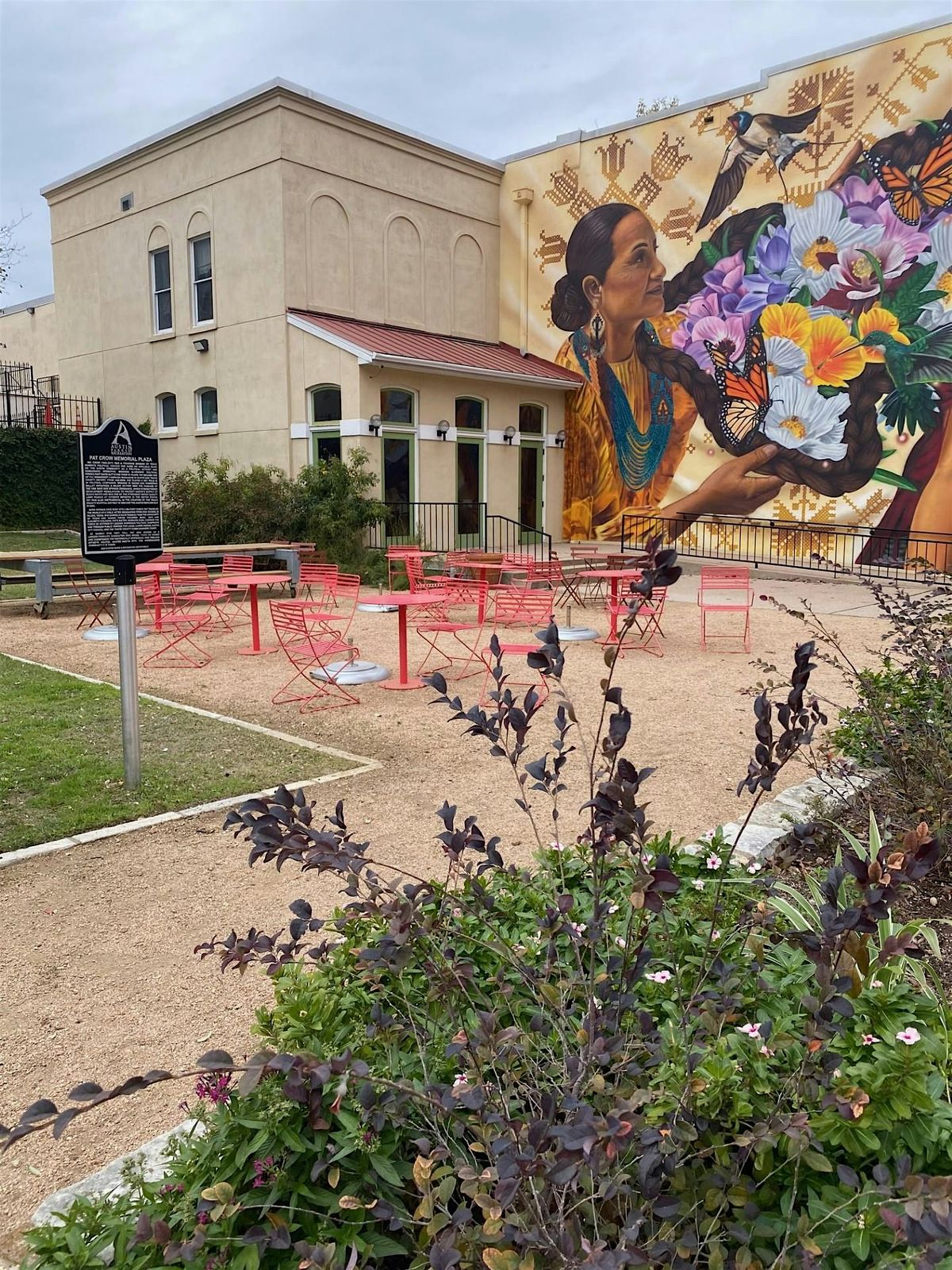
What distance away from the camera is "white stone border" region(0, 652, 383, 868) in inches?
186

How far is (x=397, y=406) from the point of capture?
747 inches

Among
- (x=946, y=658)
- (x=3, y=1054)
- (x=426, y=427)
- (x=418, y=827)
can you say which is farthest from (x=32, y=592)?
(x=946, y=658)

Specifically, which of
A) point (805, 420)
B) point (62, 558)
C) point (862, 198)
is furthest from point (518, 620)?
point (862, 198)

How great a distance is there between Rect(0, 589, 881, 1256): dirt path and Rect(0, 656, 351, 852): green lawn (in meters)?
0.36

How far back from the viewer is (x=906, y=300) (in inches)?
655

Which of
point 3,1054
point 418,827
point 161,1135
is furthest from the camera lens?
point 418,827

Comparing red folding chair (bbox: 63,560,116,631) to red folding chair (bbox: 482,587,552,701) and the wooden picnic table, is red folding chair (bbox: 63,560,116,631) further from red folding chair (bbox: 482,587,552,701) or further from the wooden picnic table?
red folding chair (bbox: 482,587,552,701)

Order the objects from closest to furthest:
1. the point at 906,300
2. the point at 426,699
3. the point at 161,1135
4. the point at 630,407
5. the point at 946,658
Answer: the point at 161,1135, the point at 946,658, the point at 426,699, the point at 906,300, the point at 630,407

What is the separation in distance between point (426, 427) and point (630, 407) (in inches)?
185

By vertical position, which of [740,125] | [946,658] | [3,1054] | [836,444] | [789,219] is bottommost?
[3,1054]

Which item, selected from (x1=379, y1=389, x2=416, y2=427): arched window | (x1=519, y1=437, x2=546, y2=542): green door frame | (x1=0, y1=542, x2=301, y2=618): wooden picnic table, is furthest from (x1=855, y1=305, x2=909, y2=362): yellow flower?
(x1=0, y1=542, x2=301, y2=618): wooden picnic table

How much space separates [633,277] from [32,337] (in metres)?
23.3

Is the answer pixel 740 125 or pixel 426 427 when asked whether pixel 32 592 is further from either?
pixel 740 125

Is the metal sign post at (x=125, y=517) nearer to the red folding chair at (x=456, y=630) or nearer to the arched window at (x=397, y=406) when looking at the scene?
the red folding chair at (x=456, y=630)
